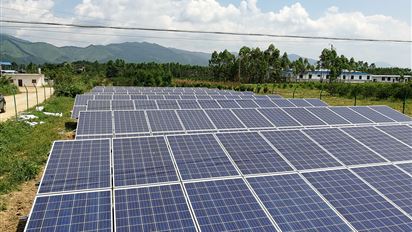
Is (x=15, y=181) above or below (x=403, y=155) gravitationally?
below

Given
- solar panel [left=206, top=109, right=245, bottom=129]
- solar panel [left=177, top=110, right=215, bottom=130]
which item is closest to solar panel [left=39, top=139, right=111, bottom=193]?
solar panel [left=177, top=110, right=215, bottom=130]

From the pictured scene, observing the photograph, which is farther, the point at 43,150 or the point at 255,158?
the point at 43,150

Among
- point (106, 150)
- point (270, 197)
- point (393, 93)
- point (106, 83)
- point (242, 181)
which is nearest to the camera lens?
point (270, 197)

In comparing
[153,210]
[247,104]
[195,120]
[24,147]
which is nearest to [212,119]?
[195,120]

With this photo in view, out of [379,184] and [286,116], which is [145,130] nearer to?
[286,116]

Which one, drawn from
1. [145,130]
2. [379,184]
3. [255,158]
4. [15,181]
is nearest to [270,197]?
[255,158]
